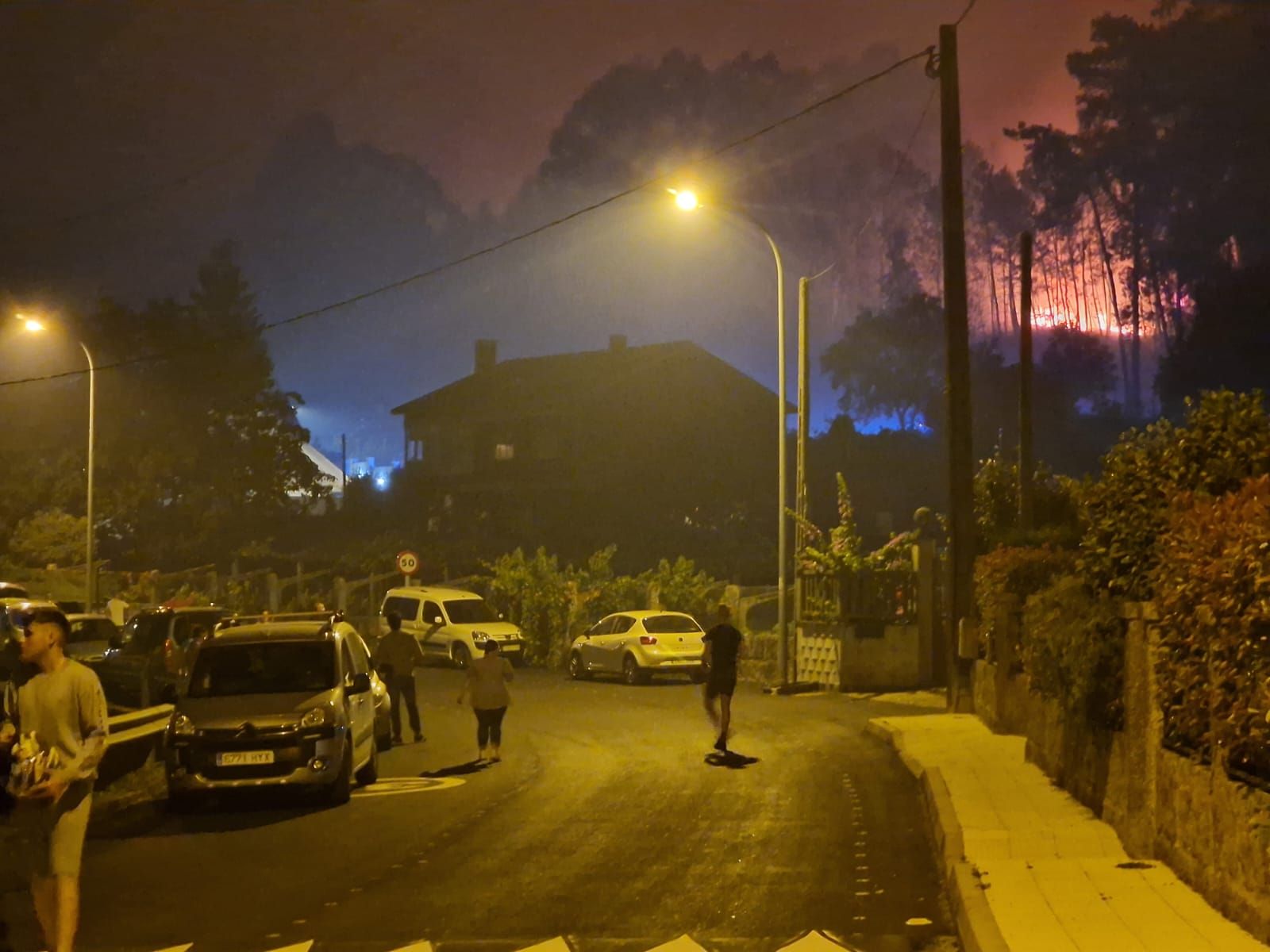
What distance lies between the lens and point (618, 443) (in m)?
64.4

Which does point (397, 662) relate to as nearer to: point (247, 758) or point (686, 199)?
point (247, 758)

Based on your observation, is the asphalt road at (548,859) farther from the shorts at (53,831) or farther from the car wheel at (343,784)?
the shorts at (53,831)

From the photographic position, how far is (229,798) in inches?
621

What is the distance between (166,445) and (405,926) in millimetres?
60499

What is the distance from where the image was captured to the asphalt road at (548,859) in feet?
30.0

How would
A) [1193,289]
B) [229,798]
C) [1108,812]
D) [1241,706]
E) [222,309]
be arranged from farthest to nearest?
[222,309] → [1193,289] → [229,798] → [1108,812] → [1241,706]

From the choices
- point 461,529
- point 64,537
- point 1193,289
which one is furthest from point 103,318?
point 1193,289

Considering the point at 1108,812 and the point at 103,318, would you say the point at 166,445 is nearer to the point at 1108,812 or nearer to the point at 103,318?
the point at 103,318

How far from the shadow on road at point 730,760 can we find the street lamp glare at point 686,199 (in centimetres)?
994

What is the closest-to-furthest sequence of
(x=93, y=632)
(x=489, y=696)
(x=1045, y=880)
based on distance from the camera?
(x=1045, y=880) → (x=489, y=696) → (x=93, y=632)

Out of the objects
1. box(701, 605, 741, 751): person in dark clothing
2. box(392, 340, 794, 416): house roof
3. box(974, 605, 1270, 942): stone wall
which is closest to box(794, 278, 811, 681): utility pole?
box(701, 605, 741, 751): person in dark clothing

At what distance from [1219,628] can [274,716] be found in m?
9.45

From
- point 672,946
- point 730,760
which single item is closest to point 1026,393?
point 730,760

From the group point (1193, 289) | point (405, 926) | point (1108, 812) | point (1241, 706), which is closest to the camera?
point (1241, 706)
